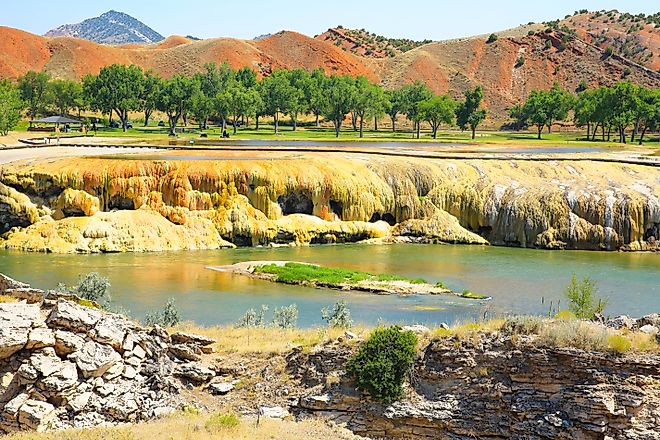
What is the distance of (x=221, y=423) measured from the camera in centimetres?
1736

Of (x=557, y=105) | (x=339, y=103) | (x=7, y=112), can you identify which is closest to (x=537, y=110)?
(x=557, y=105)

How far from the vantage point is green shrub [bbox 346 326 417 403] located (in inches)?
731

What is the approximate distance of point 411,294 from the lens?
1449 inches

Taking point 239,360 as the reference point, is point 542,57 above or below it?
above

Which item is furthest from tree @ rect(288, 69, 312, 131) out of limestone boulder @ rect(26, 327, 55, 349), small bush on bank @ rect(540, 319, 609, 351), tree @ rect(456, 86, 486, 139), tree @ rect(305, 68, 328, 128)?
small bush on bank @ rect(540, 319, 609, 351)

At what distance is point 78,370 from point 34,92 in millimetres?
107282

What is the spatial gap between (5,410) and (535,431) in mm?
11055

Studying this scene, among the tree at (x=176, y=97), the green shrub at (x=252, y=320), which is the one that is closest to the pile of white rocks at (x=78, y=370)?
the green shrub at (x=252, y=320)

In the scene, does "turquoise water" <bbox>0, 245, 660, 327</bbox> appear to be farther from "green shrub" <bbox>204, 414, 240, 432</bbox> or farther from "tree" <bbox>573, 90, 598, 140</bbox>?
"tree" <bbox>573, 90, 598, 140</bbox>

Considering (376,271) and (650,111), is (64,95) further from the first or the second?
(376,271)

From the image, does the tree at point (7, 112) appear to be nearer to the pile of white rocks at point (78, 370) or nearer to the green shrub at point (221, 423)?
the pile of white rocks at point (78, 370)

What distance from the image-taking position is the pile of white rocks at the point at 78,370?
56.6 ft

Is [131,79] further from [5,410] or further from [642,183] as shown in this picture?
[5,410]

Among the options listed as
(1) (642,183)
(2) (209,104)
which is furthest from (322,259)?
(2) (209,104)
